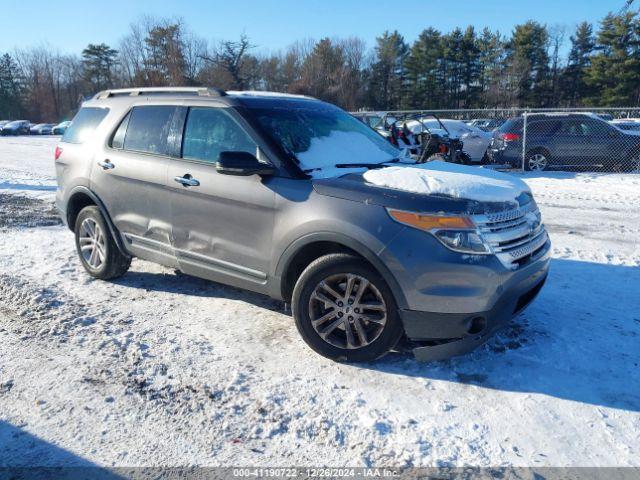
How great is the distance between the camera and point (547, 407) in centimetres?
296

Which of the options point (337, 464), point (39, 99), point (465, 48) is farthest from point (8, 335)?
point (39, 99)

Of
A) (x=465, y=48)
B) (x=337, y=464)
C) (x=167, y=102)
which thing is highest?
(x=465, y=48)

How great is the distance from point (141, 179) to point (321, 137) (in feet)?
5.54

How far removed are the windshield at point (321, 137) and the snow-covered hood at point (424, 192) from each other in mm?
331

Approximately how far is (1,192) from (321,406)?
10.9 metres

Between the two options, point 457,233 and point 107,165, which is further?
point 107,165

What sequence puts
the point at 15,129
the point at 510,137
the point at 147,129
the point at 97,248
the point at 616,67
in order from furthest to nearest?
the point at 616,67 → the point at 15,129 → the point at 510,137 → the point at 97,248 → the point at 147,129

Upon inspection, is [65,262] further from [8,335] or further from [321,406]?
[321,406]

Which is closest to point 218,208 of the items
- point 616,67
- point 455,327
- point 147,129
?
point 147,129

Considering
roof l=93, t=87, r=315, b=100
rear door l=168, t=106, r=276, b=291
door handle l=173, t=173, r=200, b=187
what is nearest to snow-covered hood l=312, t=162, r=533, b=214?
rear door l=168, t=106, r=276, b=291

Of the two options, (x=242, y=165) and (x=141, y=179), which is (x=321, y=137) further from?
(x=141, y=179)

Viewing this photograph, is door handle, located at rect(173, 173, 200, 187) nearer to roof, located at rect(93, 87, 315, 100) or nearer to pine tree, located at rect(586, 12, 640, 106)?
roof, located at rect(93, 87, 315, 100)

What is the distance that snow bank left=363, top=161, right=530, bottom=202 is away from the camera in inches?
127

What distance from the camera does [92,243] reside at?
16.8 ft
